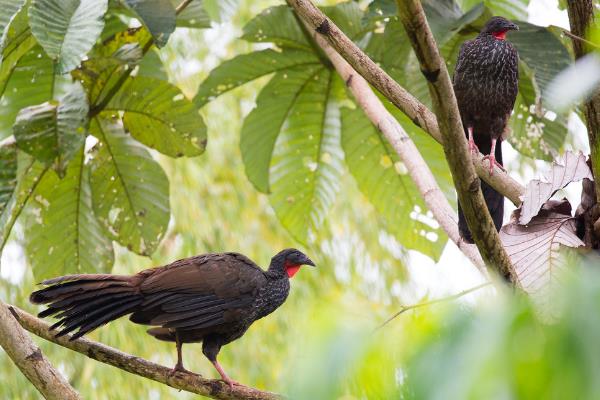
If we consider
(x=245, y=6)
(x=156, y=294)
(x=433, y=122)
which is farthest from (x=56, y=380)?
(x=245, y=6)

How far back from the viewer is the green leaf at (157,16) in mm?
3455

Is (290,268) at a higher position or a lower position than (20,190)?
lower

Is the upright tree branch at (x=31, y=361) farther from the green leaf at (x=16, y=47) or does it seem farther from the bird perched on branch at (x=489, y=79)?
the bird perched on branch at (x=489, y=79)

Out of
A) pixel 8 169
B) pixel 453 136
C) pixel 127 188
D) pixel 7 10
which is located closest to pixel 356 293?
pixel 127 188

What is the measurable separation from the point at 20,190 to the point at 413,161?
177 cm

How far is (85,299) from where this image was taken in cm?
307

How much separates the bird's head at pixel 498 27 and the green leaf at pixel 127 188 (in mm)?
1627

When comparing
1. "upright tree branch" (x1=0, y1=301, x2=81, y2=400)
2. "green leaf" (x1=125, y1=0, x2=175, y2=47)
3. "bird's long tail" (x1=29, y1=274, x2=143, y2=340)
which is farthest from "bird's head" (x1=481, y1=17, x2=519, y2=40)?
"upright tree branch" (x1=0, y1=301, x2=81, y2=400)

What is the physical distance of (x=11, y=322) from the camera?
2.77 m

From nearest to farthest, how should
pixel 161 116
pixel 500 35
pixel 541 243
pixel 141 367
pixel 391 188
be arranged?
1. pixel 541 243
2. pixel 141 367
3. pixel 500 35
4. pixel 161 116
5. pixel 391 188

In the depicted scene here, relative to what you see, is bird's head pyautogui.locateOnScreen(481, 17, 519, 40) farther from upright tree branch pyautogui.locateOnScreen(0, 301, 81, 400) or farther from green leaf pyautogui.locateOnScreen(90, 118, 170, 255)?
upright tree branch pyautogui.locateOnScreen(0, 301, 81, 400)

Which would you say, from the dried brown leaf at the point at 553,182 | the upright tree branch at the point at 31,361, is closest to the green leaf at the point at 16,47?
the upright tree branch at the point at 31,361

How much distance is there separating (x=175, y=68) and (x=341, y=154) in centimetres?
290

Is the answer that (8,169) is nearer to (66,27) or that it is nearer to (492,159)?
(66,27)
